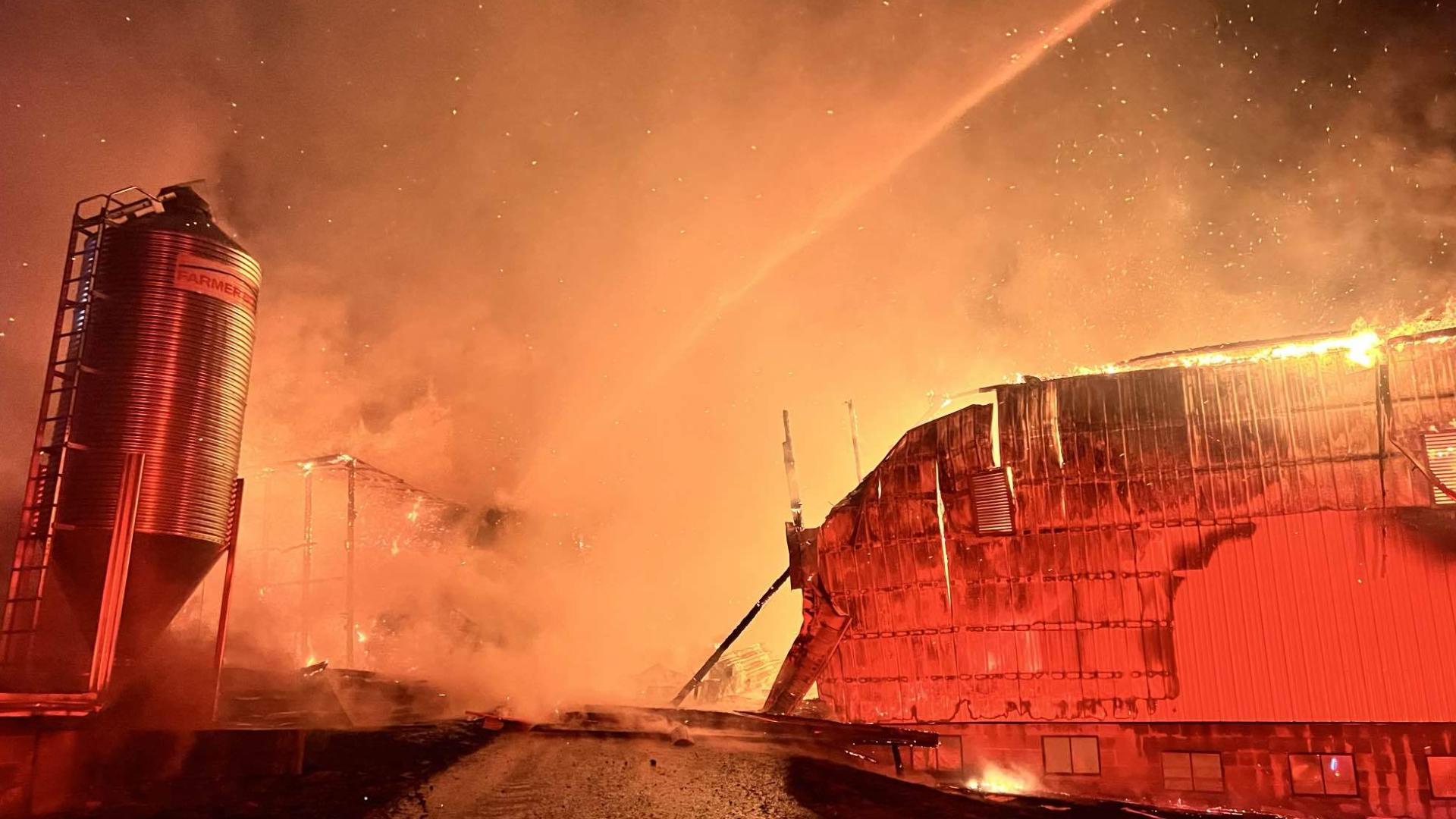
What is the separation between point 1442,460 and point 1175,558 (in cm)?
415

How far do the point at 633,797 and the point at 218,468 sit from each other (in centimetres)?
828

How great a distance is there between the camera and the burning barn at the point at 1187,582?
41.9 feet

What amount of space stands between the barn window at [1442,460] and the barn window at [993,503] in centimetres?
631

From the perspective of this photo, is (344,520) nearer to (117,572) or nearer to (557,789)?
(117,572)

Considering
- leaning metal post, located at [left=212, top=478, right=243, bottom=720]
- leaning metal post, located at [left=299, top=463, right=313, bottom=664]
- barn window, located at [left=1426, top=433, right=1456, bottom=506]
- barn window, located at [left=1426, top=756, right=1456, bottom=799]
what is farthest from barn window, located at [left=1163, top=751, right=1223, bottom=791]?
leaning metal post, located at [left=299, top=463, right=313, bottom=664]

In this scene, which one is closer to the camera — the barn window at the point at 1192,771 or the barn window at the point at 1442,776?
the barn window at the point at 1442,776

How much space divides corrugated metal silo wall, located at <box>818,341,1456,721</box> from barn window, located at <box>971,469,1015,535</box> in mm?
191

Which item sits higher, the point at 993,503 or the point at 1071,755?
the point at 993,503

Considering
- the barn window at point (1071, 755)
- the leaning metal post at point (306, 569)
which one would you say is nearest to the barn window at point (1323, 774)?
the barn window at point (1071, 755)

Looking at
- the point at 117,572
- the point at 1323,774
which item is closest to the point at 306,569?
the point at 117,572

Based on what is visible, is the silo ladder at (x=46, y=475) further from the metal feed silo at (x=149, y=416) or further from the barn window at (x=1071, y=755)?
the barn window at (x=1071, y=755)

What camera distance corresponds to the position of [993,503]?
14.9 meters

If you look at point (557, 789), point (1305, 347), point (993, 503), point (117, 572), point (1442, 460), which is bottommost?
point (557, 789)

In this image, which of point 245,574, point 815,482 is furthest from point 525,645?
point 815,482
